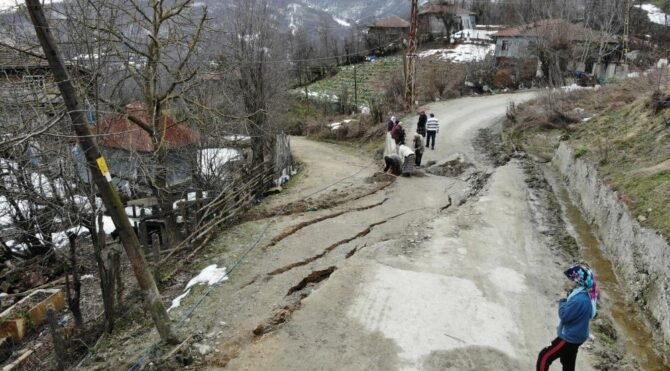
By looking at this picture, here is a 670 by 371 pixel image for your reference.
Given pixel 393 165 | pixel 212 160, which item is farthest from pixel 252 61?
pixel 393 165

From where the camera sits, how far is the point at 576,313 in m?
5.10

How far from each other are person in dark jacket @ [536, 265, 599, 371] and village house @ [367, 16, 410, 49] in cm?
5895

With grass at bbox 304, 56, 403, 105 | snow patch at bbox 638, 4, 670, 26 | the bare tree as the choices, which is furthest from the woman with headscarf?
snow patch at bbox 638, 4, 670, 26

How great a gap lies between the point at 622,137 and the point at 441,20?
57.3 m

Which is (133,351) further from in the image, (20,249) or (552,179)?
(552,179)

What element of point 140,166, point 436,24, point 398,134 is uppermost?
point 436,24

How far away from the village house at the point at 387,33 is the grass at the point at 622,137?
139 feet

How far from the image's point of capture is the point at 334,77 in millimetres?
52375

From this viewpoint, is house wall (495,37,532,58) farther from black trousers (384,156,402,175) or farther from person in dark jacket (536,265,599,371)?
person in dark jacket (536,265,599,371)

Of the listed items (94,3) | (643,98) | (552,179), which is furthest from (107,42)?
(643,98)

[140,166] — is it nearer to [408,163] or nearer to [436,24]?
[408,163]

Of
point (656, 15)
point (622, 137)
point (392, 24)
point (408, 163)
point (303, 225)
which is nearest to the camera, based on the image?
point (303, 225)

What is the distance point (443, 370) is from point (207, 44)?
1013 cm

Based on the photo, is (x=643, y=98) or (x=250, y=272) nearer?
(x=250, y=272)
